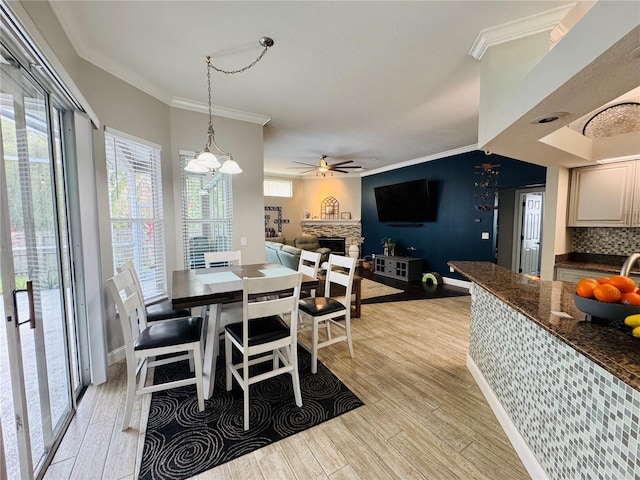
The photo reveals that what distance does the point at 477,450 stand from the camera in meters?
1.64

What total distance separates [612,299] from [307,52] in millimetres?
2598

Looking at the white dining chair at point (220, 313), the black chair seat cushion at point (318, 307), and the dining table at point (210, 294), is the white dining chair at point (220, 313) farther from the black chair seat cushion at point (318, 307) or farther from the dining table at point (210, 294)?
the black chair seat cushion at point (318, 307)

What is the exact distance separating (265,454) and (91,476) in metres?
0.92

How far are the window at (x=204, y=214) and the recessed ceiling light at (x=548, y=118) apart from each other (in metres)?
3.26

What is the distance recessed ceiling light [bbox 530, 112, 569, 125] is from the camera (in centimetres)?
174

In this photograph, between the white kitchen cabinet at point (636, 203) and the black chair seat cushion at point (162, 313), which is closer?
the black chair seat cushion at point (162, 313)

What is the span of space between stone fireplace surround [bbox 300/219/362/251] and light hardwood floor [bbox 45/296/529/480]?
19.5 feet

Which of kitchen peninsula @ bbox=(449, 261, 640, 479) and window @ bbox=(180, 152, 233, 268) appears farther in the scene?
window @ bbox=(180, 152, 233, 268)

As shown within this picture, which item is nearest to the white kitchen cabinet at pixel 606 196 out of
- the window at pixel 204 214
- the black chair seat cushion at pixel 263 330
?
the black chair seat cushion at pixel 263 330

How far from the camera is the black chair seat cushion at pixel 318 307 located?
2.51m

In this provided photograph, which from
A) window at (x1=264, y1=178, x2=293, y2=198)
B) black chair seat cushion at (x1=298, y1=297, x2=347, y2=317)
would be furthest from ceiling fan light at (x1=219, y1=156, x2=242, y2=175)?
window at (x1=264, y1=178, x2=293, y2=198)

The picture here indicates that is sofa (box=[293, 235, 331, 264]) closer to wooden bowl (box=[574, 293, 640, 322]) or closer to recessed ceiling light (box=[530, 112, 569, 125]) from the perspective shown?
recessed ceiling light (box=[530, 112, 569, 125])

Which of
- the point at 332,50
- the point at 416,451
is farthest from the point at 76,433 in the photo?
the point at 332,50

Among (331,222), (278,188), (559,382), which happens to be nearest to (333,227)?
(331,222)
